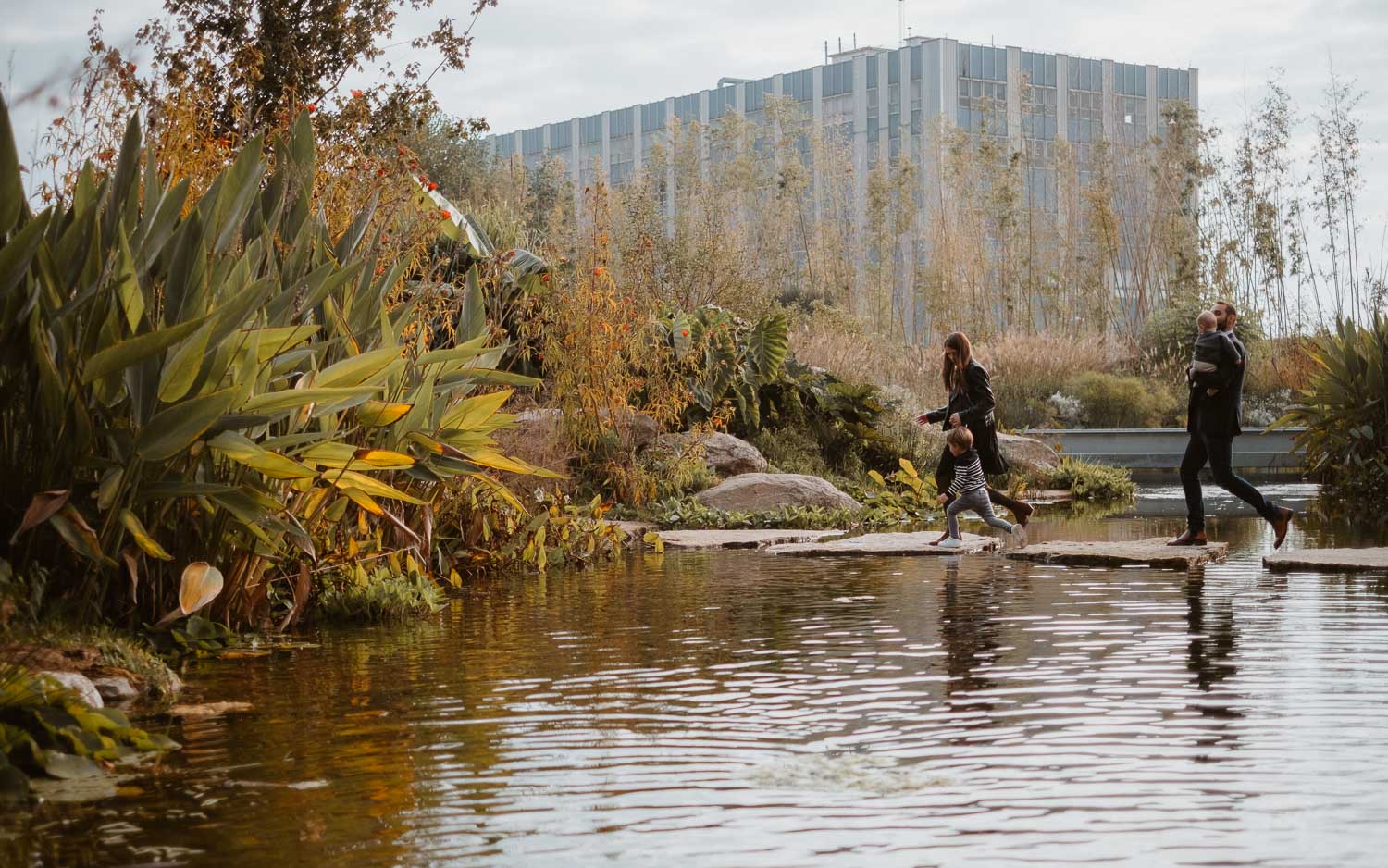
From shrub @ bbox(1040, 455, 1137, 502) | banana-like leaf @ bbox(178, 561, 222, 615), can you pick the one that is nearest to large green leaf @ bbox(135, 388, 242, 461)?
banana-like leaf @ bbox(178, 561, 222, 615)

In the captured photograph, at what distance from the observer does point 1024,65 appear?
7525 centimetres

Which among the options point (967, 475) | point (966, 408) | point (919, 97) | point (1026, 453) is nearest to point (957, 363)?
point (966, 408)

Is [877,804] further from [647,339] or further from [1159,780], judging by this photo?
[647,339]

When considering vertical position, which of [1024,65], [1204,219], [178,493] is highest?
[1024,65]

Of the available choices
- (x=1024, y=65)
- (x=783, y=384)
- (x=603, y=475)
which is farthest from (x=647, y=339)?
(x=1024, y=65)

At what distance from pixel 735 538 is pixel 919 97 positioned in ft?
208

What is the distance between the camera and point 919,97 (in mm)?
71812

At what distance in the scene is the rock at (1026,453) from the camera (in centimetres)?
1880

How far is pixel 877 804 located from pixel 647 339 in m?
11.5

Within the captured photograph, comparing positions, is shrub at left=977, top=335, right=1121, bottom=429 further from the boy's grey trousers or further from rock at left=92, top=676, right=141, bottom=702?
rock at left=92, top=676, right=141, bottom=702

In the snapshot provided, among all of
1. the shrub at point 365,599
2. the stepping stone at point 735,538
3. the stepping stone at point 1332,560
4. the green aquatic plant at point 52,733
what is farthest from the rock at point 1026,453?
the green aquatic plant at point 52,733

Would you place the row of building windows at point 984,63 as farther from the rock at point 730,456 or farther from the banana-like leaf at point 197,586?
the banana-like leaf at point 197,586

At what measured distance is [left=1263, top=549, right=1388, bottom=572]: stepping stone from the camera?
895 cm

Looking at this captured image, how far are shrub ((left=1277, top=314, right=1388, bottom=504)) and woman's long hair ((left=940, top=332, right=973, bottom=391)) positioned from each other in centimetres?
471
